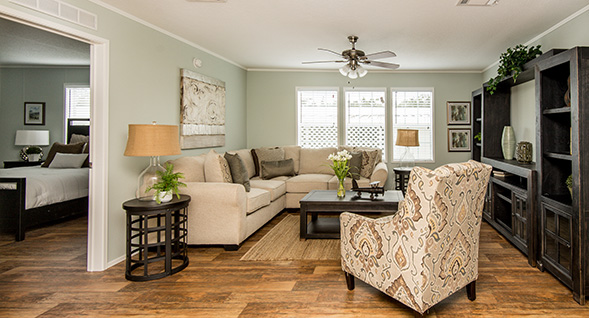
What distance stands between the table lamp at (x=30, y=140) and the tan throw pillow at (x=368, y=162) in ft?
18.8

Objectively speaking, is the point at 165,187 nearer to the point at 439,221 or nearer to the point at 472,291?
the point at 439,221

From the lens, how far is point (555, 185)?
3.12 metres

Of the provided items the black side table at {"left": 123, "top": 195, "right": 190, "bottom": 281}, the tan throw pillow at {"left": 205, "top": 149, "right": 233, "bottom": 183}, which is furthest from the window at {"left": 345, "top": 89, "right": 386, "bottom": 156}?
the black side table at {"left": 123, "top": 195, "right": 190, "bottom": 281}

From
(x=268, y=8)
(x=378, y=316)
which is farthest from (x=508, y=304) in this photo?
(x=268, y=8)

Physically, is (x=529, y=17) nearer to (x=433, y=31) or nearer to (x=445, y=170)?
(x=433, y=31)

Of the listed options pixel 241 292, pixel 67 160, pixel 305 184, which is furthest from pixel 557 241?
pixel 67 160

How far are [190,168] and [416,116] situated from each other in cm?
457

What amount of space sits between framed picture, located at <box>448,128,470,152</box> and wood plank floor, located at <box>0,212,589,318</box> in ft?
11.5

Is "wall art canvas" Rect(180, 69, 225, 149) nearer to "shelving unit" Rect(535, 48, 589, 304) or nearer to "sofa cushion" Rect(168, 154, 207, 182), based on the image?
"sofa cushion" Rect(168, 154, 207, 182)

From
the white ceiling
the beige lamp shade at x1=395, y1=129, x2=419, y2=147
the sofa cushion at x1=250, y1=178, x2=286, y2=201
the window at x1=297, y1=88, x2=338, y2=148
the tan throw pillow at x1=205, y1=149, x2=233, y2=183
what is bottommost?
the sofa cushion at x1=250, y1=178, x2=286, y2=201

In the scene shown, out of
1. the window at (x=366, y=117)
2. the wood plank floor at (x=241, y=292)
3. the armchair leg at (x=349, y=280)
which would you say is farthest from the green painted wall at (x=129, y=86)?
the window at (x=366, y=117)

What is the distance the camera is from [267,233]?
4449 millimetres

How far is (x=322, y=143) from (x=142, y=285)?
15.0 ft

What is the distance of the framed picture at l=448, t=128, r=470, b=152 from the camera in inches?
270
